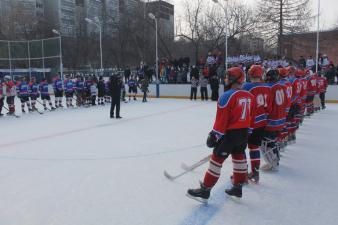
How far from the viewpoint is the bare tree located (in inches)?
1052

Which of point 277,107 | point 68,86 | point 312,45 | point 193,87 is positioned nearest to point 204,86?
point 193,87

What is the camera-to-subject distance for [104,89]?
15875mm

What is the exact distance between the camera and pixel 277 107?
4508 millimetres

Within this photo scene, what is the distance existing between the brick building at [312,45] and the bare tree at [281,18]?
1.40 meters

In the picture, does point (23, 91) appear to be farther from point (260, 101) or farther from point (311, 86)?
point (260, 101)

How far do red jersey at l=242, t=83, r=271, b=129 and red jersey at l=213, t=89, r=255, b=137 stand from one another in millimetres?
740

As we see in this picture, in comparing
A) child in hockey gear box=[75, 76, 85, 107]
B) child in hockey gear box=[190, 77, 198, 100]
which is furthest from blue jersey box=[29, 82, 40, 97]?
child in hockey gear box=[190, 77, 198, 100]

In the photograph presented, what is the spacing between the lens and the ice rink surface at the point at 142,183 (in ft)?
11.1

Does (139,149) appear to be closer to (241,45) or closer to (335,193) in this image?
(335,193)

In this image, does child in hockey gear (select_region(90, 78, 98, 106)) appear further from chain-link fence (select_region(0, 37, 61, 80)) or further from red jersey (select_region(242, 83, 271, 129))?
red jersey (select_region(242, 83, 271, 129))

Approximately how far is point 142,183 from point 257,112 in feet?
5.73

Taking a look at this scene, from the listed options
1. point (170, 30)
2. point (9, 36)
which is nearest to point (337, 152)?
point (170, 30)

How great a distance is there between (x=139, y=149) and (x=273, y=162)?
8.62ft

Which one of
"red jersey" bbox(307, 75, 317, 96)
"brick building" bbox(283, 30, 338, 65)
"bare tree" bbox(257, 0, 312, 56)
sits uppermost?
"bare tree" bbox(257, 0, 312, 56)
